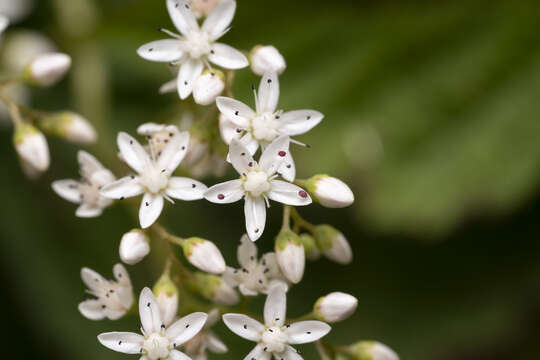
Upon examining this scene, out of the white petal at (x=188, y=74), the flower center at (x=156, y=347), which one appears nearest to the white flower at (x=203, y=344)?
the flower center at (x=156, y=347)

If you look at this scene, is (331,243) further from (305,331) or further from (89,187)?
(89,187)

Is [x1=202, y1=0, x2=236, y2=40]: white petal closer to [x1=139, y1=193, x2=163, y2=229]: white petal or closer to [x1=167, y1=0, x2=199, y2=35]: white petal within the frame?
[x1=167, y1=0, x2=199, y2=35]: white petal

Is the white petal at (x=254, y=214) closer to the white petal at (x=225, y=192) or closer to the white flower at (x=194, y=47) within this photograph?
the white petal at (x=225, y=192)

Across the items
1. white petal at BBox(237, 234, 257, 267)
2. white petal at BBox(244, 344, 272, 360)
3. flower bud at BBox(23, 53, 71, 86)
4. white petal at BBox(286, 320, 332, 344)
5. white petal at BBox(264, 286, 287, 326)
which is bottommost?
white petal at BBox(244, 344, 272, 360)

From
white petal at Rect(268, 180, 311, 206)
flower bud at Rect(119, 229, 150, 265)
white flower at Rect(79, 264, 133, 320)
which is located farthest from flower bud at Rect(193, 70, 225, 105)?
white flower at Rect(79, 264, 133, 320)

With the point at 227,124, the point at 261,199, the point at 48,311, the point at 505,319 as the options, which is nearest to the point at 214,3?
the point at 227,124

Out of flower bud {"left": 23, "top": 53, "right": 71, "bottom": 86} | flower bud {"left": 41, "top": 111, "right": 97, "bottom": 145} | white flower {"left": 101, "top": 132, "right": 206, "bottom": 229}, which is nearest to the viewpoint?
white flower {"left": 101, "top": 132, "right": 206, "bottom": 229}

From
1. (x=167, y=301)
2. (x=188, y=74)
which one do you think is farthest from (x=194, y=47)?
(x=167, y=301)
